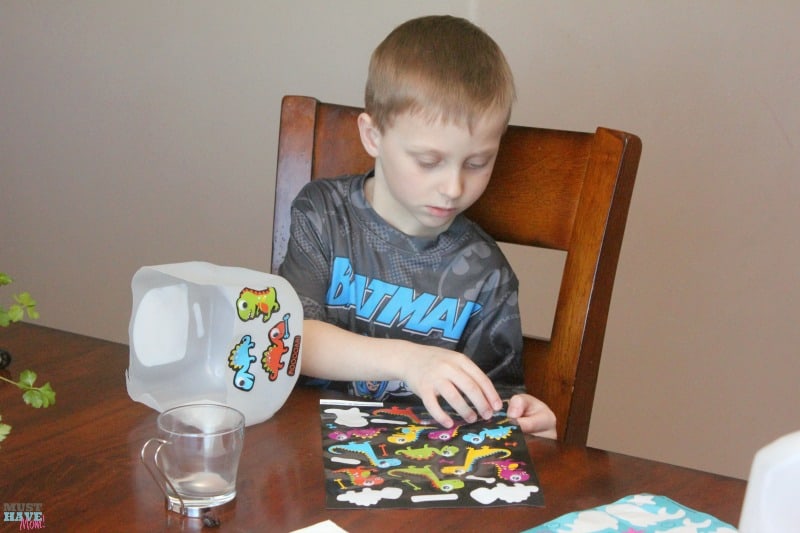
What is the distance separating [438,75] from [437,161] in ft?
0.36

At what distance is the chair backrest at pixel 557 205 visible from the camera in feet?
3.90

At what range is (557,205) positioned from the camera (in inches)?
50.1

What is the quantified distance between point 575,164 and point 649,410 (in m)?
1.12

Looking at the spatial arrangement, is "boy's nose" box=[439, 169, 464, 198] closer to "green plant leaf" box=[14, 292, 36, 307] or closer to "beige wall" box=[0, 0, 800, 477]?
"green plant leaf" box=[14, 292, 36, 307]

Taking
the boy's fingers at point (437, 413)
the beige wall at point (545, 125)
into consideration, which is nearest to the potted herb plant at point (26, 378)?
the boy's fingers at point (437, 413)

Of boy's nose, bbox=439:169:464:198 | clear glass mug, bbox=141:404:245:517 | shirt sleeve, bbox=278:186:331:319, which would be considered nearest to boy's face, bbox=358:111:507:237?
boy's nose, bbox=439:169:464:198

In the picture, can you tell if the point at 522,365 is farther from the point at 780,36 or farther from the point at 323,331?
the point at 780,36

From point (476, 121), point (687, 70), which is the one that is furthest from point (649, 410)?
point (476, 121)

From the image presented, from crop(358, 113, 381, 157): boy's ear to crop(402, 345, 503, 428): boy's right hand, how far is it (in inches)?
15.4

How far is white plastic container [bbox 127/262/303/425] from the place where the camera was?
0.98 meters

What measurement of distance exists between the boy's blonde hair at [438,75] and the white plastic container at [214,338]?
368 millimetres

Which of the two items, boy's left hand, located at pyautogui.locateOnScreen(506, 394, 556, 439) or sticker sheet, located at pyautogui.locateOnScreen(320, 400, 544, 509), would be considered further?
boy's left hand, located at pyautogui.locateOnScreen(506, 394, 556, 439)

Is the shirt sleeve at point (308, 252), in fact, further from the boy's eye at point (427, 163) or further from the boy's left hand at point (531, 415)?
the boy's left hand at point (531, 415)

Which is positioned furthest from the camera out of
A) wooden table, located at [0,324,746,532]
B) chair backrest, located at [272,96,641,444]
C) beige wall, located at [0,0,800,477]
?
beige wall, located at [0,0,800,477]
